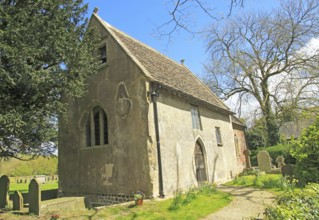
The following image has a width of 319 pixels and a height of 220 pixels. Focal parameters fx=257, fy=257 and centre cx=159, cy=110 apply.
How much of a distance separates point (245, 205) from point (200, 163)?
5.27 meters

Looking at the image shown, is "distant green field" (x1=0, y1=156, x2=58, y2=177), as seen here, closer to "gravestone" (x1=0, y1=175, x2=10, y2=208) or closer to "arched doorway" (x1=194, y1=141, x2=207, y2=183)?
"gravestone" (x1=0, y1=175, x2=10, y2=208)

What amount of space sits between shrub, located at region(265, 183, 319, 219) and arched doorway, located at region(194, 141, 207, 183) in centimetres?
896

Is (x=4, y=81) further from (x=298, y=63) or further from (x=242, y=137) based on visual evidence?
(x=298, y=63)

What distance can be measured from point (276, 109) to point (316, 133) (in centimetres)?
2276

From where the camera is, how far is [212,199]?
436 inches

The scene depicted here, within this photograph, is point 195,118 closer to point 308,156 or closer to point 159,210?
point 159,210

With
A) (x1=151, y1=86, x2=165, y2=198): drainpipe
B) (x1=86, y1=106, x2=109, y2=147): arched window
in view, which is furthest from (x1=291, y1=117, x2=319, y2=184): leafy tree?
(x1=86, y1=106, x2=109, y2=147): arched window

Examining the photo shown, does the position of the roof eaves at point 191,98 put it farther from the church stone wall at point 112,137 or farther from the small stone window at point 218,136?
the small stone window at point 218,136

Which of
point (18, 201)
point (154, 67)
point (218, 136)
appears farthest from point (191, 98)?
point (18, 201)

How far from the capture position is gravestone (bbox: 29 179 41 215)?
32.1 feet

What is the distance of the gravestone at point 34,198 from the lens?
32.1ft

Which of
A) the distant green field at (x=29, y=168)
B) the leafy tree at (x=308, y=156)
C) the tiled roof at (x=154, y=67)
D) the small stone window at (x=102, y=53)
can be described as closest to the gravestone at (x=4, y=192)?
the small stone window at (x=102, y=53)

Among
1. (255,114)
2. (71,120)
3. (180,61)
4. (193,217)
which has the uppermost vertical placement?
(180,61)

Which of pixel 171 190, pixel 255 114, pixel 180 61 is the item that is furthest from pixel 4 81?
pixel 255 114
